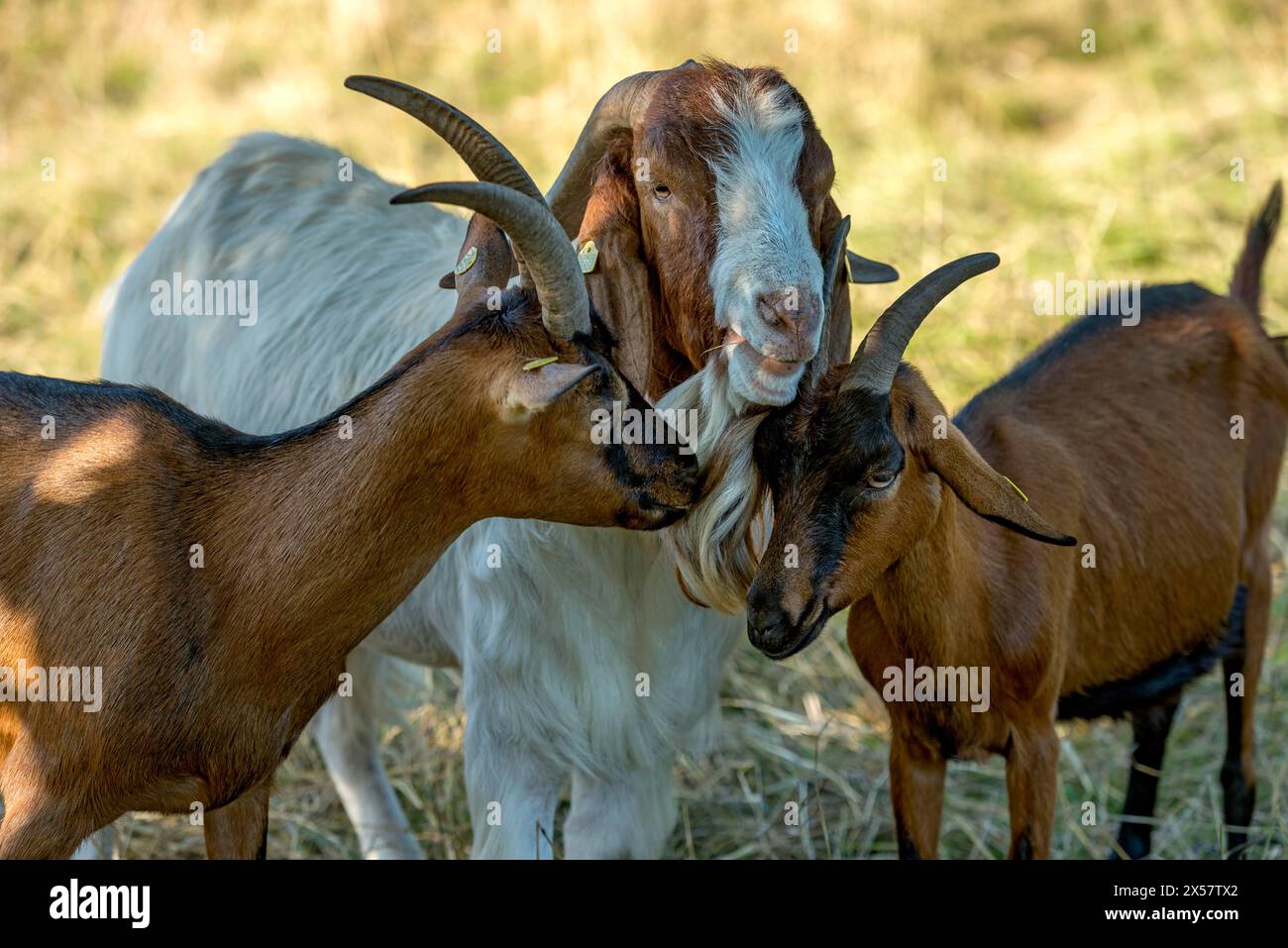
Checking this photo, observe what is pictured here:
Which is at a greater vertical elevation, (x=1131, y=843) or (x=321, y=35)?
(x=321, y=35)

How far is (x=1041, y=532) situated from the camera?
11.3 ft

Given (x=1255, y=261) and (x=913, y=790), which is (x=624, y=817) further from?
(x=1255, y=261)

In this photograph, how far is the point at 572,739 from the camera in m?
4.05

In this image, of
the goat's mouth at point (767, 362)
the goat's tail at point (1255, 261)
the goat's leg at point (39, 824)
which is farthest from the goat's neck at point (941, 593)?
the goat's leg at point (39, 824)

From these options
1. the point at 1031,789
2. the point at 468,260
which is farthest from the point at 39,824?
the point at 1031,789

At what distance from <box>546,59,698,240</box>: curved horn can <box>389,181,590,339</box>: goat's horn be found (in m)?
0.46

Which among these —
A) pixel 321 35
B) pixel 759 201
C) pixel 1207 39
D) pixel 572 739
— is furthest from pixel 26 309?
pixel 1207 39

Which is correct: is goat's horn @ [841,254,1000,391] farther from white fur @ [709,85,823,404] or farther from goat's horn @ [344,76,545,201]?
goat's horn @ [344,76,545,201]

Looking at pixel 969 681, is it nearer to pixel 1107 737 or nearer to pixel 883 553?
pixel 883 553

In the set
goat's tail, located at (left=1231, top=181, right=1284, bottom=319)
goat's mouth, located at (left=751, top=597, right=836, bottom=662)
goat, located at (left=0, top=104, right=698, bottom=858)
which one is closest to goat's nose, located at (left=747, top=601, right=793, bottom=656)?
goat's mouth, located at (left=751, top=597, right=836, bottom=662)

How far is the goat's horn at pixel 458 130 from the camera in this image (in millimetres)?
3293

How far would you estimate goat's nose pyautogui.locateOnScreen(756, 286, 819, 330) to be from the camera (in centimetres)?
330

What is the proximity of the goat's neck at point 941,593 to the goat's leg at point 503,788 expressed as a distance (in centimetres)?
98

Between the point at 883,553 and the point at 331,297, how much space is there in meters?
2.16
